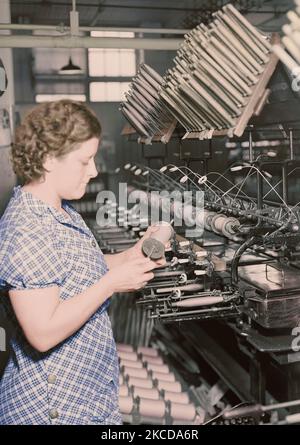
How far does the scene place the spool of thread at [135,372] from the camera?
2691 millimetres

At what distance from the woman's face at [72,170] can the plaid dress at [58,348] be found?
6cm

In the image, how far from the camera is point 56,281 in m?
1.25

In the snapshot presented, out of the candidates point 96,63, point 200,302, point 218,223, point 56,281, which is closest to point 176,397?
point 200,302

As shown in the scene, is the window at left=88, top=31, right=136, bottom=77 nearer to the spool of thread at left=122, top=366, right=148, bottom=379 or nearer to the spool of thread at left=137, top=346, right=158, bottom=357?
the spool of thread at left=137, top=346, right=158, bottom=357

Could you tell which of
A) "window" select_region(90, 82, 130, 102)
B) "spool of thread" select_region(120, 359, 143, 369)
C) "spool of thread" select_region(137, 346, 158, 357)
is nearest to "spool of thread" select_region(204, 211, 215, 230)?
"spool of thread" select_region(120, 359, 143, 369)

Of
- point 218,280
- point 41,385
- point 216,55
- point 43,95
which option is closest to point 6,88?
point 216,55

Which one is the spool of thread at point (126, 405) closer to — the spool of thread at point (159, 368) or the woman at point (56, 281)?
the spool of thread at point (159, 368)

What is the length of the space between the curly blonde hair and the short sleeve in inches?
7.4

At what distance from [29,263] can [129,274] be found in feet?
0.86

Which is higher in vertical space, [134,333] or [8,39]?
[8,39]

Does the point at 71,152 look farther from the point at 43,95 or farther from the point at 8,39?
the point at 43,95

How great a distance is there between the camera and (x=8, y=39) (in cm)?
207

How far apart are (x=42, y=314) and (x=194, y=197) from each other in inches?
68.4

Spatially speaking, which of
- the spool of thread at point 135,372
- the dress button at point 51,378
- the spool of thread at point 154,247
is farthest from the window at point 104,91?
the dress button at point 51,378
